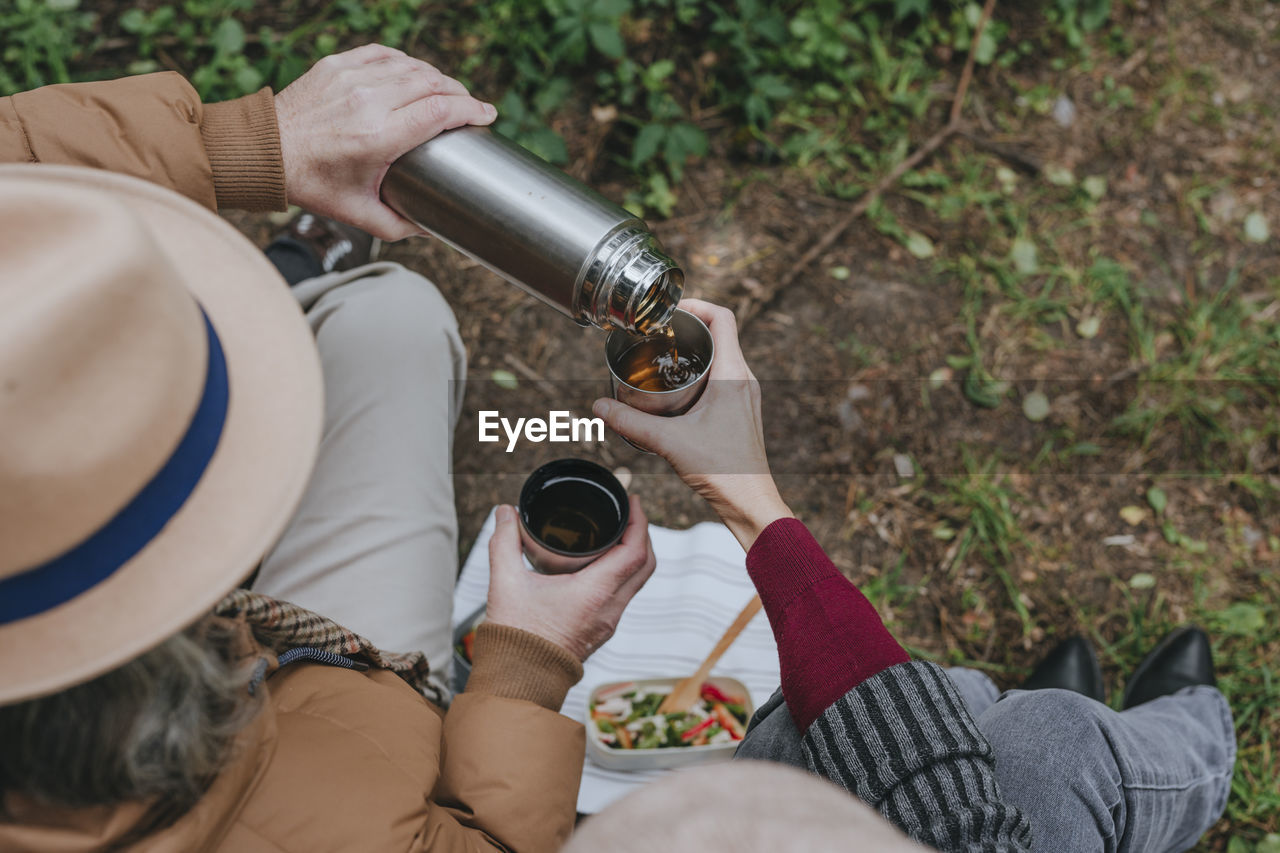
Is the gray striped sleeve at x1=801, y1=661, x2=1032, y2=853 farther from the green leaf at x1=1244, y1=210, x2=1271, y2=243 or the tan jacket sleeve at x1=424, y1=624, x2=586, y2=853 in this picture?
the green leaf at x1=1244, y1=210, x2=1271, y2=243

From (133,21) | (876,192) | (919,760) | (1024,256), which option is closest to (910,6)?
(876,192)

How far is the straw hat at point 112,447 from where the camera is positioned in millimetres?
843

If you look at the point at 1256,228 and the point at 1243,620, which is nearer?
the point at 1243,620

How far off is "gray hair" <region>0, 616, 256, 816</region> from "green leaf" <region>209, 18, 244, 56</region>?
2736 mm

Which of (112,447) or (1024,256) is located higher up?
A: (112,447)

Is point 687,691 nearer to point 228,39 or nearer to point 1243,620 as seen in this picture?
point 1243,620

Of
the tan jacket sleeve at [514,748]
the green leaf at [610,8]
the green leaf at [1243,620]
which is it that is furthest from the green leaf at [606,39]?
the green leaf at [1243,620]

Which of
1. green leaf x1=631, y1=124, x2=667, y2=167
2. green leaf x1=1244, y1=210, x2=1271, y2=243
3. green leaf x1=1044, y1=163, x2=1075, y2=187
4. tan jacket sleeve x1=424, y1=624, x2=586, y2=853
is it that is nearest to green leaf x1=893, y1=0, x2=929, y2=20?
green leaf x1=1044, y1=163, x2=1075, y2=187

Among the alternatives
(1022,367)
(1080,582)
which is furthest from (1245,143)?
(1080,582)

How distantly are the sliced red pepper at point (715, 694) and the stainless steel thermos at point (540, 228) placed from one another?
1000 mm

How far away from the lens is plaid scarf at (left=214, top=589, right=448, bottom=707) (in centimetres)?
134

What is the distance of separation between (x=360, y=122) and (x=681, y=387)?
871 millimetres

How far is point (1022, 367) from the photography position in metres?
2.94

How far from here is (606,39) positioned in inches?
109
